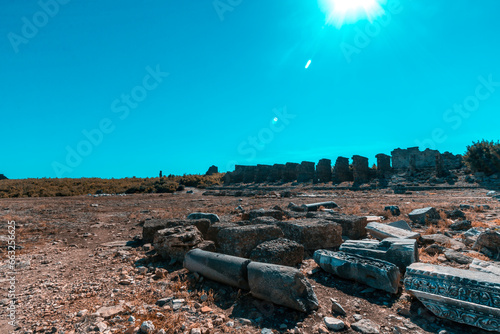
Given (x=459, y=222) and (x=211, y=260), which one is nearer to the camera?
(x=211, y=260)

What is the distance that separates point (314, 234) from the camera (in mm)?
5645

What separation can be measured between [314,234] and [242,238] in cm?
160

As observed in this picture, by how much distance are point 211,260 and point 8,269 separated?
12.4 ft

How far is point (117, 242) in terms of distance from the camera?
695 centimetres

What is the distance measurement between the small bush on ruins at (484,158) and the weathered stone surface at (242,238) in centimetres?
2459

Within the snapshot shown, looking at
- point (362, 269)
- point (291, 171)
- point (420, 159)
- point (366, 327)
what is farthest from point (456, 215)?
point (291, 171)

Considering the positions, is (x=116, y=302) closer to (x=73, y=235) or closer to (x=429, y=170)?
(x=73, y=235)

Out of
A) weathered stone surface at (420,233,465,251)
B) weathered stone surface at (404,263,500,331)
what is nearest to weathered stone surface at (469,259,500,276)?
weathered stone surface at (404,263,500,331)

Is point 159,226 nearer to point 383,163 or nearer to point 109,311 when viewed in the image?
point 109,311

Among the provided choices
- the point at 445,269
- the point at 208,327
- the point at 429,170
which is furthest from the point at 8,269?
the point at 429,170

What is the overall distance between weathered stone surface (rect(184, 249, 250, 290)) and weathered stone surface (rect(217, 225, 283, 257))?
78cm

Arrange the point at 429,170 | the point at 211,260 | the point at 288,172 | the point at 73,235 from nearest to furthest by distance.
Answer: the point at 211,260 → the point at 73,235 → the point at 429,170 → the point at 288,172

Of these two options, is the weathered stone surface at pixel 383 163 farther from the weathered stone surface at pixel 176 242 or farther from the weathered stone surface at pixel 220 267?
the weathered stone surface at pixel 220 267

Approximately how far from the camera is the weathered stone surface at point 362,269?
360 centimetres
